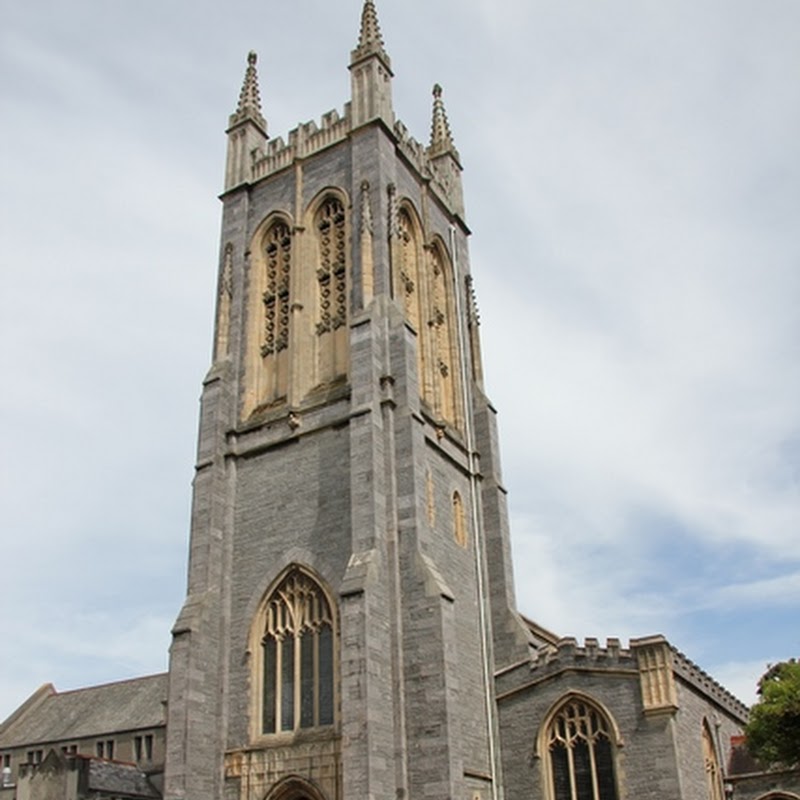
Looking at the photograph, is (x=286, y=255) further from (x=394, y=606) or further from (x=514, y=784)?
(x=514, y=784)

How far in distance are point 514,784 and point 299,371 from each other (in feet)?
42.7

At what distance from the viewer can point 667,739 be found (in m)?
22.8

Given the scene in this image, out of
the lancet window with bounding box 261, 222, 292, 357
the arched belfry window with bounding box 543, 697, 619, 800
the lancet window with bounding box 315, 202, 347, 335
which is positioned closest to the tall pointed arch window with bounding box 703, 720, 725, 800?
the arched belfry window with bounding box 543, 697, 619, 800

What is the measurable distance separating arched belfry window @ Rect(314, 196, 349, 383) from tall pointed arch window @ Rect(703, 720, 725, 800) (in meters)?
14.3

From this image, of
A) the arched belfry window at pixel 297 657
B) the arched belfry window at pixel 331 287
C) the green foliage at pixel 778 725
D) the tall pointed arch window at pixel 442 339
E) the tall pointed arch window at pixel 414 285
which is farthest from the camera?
the tall pointed arch window at pixel 442 339

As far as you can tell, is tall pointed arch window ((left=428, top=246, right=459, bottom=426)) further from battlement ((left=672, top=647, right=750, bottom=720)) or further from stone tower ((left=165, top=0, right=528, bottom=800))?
battlement ((left=672, top=647, right=750, bottom=720))

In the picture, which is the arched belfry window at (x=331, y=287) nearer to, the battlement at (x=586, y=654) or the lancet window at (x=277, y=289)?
the lancet window at (x=277, y=289)

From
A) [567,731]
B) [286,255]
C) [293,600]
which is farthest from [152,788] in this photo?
[286,255]

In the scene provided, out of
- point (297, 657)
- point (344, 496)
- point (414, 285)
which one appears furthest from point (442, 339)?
point (297, 657)

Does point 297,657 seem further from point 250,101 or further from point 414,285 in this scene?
point 250,101

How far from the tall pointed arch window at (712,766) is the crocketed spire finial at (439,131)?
73.9 ft

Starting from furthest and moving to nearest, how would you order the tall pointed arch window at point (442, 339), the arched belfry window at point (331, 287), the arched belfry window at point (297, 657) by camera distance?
A: the tall pointed arch window at point (442, 339)
the arched belfry window at point (331, 287)
the arched belfry window at point (297, 657)

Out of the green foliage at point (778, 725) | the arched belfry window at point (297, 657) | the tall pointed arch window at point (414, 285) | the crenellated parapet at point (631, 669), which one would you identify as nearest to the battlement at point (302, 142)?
the tall pointed arch window at point (414, 285)

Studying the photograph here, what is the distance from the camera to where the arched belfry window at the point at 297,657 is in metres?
24.1
